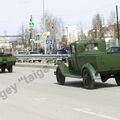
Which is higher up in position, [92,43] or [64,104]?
[92,43]

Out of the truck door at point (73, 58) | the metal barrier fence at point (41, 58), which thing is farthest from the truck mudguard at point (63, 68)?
the metal barrier fence at point (41, 58)

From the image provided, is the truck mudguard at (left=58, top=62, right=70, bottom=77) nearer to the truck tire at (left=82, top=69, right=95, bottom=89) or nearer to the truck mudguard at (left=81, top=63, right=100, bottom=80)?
the truck tire at (left=82, top=69, right=95, bottom=89)

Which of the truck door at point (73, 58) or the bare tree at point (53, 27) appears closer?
the truck door at point (73, 58)

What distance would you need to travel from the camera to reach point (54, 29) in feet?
316

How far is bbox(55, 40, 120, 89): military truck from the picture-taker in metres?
16.7

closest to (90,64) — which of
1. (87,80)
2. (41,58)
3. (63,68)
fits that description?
(87,80)

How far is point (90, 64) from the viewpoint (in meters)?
17.0

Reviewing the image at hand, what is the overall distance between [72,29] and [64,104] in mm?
141659

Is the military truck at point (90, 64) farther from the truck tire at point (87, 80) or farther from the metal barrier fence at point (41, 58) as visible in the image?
the metal barrier fence at point (41, 58)

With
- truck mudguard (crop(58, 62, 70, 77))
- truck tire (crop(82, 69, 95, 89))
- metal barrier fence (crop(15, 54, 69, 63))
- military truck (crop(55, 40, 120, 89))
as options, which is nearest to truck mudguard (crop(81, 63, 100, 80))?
military truck (crop(55, 40, 120, 89))

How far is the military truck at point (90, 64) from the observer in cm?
1670

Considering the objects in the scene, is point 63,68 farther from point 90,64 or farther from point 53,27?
point 53,27

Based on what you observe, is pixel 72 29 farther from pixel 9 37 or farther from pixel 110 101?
pixel 110 101

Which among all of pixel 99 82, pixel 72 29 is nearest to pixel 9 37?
pixel 72 29
